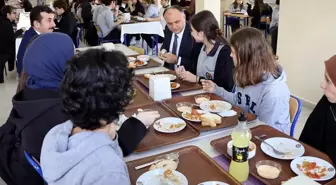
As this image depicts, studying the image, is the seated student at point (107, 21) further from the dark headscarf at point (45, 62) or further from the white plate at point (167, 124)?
the white plate at point (167, 124)

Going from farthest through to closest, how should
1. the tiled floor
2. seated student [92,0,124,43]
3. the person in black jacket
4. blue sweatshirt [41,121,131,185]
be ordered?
seated student [92,0,124,43] < the person in black jacket < the tiled floor < blue sweatshirt [41,121,131,185]

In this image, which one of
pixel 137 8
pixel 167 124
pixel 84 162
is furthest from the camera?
pixel 137 8

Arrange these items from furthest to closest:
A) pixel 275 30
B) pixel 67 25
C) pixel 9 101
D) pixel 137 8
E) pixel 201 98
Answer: pixel 137 8
pixel 67 25
pixel 275 30
pixel 9 101
pixel 201 98

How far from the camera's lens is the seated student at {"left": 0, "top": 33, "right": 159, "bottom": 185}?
1.31 meters

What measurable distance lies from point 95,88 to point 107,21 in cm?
476

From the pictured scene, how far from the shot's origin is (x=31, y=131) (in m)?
1.35

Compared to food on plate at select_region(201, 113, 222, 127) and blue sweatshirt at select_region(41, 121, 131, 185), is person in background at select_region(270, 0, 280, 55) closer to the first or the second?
food on plate at select_region(201, 113, 222, 127)

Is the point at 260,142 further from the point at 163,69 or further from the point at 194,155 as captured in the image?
the point at 163,69

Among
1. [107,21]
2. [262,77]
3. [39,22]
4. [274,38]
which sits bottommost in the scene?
[274,38]

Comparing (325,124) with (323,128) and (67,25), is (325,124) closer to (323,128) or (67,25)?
(323,128)

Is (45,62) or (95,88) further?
(45,62)

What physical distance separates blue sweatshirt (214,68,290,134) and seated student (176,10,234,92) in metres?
Answer: 0.37

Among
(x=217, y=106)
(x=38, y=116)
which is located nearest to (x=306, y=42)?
(x=217, y=106)

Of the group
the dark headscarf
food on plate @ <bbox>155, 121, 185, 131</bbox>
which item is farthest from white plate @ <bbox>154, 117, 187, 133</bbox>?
the dark headscarf
